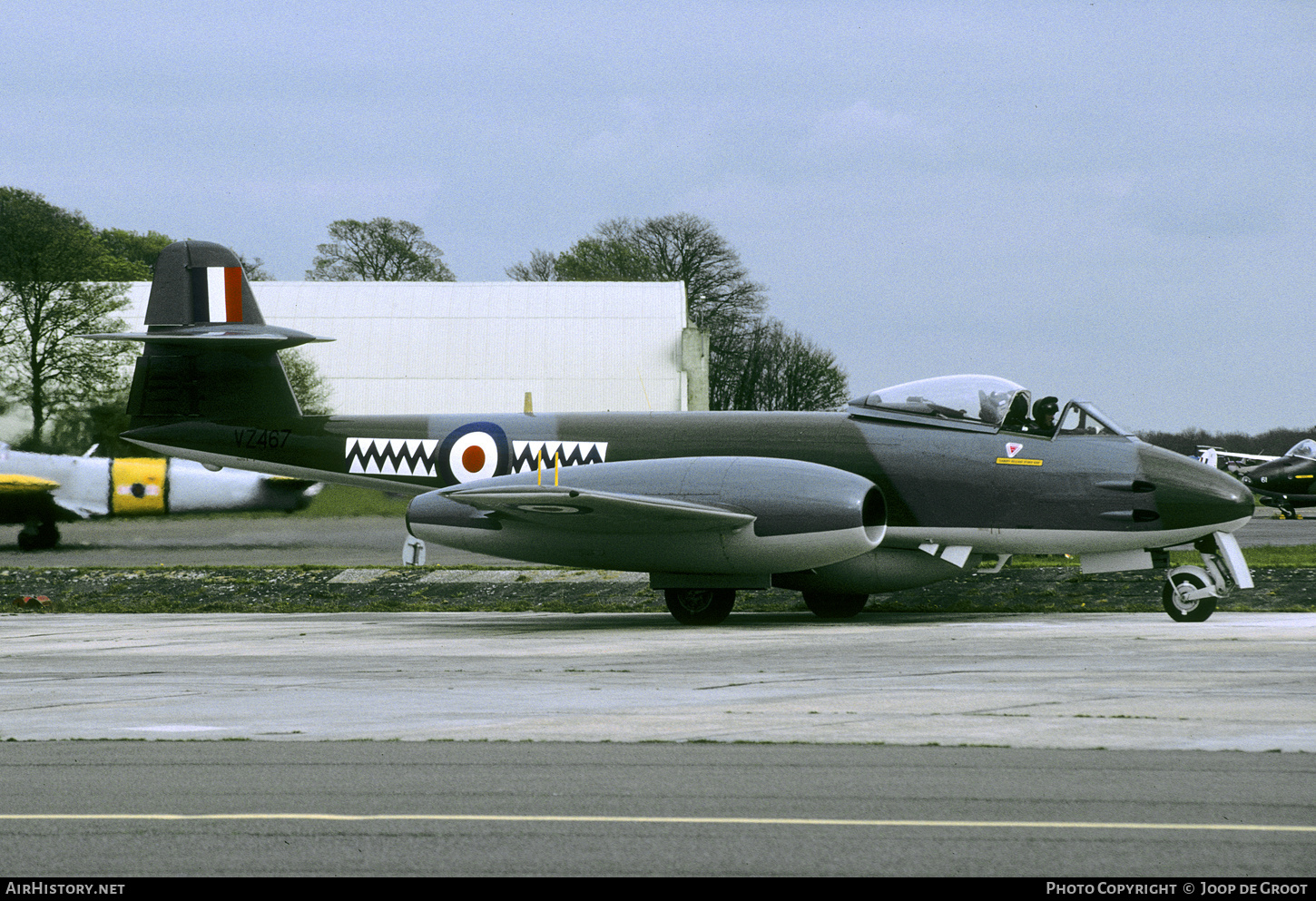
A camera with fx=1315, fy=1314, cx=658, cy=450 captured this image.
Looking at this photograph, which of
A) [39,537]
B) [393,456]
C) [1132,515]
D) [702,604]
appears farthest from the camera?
[39,537]

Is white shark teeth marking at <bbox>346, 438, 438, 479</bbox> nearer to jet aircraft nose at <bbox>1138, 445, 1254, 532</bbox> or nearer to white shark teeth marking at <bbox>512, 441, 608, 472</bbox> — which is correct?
white shark teeth marking at <bbox>512, 441, 608, 472</bbox>

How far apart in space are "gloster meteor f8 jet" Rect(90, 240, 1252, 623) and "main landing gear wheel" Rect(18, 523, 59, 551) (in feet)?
43.1

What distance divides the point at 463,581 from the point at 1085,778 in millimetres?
16564

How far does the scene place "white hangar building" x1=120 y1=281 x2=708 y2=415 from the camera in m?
43.6

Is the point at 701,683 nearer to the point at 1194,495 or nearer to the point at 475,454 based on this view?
the point at 1194,495

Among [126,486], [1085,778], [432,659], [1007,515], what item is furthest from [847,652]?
[126,486]

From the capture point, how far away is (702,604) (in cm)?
1612

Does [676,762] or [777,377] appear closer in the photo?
[676,762]

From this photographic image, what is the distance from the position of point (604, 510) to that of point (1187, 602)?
22.0 ft

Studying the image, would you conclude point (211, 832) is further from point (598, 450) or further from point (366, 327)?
point (366, 327)

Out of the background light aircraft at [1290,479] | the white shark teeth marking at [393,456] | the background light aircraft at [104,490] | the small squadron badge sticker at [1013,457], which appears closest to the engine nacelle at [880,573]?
the small squadron badge sticker at [1013,457]

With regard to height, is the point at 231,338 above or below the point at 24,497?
above

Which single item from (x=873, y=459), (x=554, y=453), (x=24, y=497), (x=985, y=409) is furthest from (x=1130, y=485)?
(x=24, y=497)

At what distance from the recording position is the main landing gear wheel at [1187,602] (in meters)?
14.9
